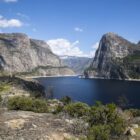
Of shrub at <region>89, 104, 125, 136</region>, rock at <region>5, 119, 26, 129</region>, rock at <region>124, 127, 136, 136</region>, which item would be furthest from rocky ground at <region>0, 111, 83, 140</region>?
rock at <region>124, 127, 136, 136</region>

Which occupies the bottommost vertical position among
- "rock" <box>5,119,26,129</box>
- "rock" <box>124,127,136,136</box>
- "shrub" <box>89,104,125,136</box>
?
"rock" <box>124,127,136,136</box>

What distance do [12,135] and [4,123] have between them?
490 cm

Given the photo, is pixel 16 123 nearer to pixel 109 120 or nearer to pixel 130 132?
pixel 109 120

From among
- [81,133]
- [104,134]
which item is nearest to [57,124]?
[81,133]

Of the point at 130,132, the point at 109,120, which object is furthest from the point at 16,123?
the point at 130,132

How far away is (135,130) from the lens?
78.9 meters

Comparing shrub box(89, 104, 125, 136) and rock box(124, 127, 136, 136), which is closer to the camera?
shrub box(89, 104, 125, 136)

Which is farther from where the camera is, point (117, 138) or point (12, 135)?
point (117, 138)

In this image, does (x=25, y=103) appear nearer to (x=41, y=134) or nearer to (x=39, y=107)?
(x=39, y=107)

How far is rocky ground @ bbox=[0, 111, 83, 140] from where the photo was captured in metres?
57.5

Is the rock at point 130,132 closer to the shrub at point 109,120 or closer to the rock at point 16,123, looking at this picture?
the shrub at point 109,120

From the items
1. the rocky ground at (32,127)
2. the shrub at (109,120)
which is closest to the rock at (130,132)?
the shrub at (109,120)

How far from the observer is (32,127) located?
200 ft

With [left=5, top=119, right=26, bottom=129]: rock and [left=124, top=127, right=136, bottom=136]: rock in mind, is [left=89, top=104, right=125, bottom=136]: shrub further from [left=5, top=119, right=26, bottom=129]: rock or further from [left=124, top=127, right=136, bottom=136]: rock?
[left=5, top=119, right=26, bottom=129]: rock
